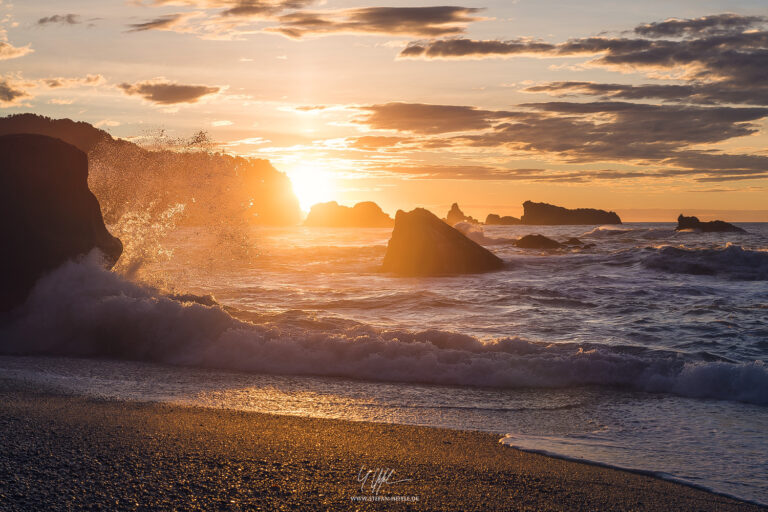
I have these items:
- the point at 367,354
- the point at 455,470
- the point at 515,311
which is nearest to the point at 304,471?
the point at 455,470

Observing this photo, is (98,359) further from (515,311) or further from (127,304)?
(515,311)

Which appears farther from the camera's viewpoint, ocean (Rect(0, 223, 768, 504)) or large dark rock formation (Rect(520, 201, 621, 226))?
large dark rock formation (Rect(520, 201, 621, 226))

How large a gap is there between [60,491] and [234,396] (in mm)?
3250

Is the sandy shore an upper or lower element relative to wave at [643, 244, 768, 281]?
lower

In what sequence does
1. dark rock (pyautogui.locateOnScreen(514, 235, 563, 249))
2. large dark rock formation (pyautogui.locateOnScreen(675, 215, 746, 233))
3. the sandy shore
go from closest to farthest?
the sandy shore → dark rock (pyautogui.locateOnScreen(514, 235, 563, 249)) → large dark rock formation (pyautogui.locateOnScreen(675, 215, 746, 233))

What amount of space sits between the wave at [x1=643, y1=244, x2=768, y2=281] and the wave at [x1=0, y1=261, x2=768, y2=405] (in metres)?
13.6

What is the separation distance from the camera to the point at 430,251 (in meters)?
22.1

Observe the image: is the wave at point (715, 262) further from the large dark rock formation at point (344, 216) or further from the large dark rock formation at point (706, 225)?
the large dark rock formation at point (344, 216)

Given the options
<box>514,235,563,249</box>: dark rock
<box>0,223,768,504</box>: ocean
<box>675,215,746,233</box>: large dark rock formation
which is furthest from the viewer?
<box>675,215,746,233</box>: large dark rock formation

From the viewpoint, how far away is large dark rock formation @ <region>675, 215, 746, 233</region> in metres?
55.1
